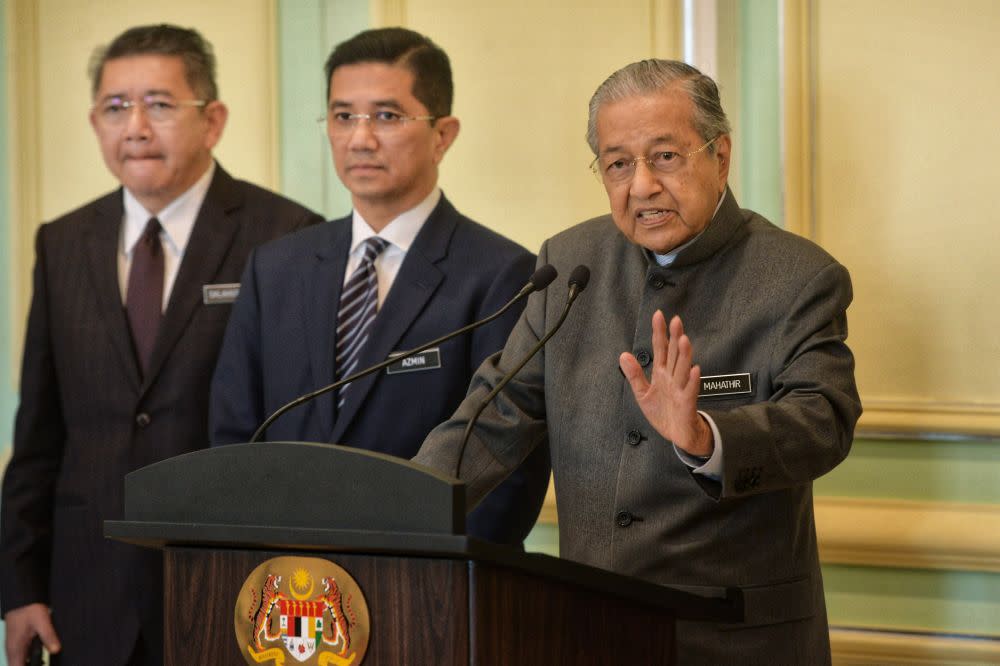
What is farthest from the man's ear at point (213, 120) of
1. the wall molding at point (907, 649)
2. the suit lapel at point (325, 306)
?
the wall molding at point (907, 649)

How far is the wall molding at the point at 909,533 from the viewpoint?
111 inches

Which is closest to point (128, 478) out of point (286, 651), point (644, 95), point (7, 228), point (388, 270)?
point (286, 651)

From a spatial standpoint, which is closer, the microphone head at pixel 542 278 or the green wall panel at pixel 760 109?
the microphone head at pixel 542 278

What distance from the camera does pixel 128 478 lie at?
5.33 feet

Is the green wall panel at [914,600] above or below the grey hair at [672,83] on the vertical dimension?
below

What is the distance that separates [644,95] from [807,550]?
782 mm

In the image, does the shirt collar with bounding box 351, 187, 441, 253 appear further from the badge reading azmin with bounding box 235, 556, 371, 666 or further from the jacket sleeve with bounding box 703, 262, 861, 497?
the badge reading azmin with bounding box 235, 556, 371, 666

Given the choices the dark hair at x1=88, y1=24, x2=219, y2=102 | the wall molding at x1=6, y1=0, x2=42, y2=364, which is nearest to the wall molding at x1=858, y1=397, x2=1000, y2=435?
the dark hair at x1=88, y1=24, x2=219, y2=102

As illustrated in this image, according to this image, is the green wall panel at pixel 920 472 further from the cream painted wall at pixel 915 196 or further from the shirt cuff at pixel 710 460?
the shirt cuff at pixel 710 460

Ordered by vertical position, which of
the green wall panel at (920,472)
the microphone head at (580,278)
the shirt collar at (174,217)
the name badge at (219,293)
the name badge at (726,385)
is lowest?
the green wall panel at (920,472)

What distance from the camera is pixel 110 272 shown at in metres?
2.99

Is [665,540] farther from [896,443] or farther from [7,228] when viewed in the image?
[7,228]

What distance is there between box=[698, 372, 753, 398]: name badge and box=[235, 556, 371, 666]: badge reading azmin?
757 mm

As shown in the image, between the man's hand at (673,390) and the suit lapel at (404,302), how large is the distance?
973 millimetres
